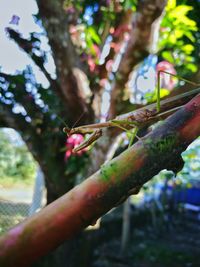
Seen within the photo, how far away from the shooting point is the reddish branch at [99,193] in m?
0.42

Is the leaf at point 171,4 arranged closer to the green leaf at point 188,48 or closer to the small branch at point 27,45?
the green leaf at point 188,48

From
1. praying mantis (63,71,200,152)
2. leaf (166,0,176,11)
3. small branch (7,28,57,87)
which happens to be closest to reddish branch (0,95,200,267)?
praying mantis (63,71,200,152)

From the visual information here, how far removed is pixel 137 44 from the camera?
2.44 metres

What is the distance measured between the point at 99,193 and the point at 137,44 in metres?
2.09

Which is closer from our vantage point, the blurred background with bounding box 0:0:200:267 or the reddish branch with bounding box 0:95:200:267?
the reddish branch with bounding box 0:95:200:267

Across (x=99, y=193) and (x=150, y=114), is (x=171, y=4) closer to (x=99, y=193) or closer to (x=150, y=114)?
(x=150, y=114)

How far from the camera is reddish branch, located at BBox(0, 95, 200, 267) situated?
42 cm

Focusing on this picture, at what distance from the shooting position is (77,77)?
111 inches

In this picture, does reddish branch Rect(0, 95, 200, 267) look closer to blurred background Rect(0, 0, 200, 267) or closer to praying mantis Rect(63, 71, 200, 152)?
praying mantis Rect(63, 71, 200, 152)

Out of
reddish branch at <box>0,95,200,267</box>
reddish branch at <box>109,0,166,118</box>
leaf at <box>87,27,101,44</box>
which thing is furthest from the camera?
leaf at <box>87,27,101,44</box>

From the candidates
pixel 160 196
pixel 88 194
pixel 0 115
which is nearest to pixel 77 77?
pixel 0 115

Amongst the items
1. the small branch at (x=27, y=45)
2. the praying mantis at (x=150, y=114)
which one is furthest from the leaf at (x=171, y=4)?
the praying mantis at (x=150, y=114)

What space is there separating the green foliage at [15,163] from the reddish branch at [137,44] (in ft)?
8.46

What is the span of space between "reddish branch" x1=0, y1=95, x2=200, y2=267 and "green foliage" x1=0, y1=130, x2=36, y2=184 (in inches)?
178
